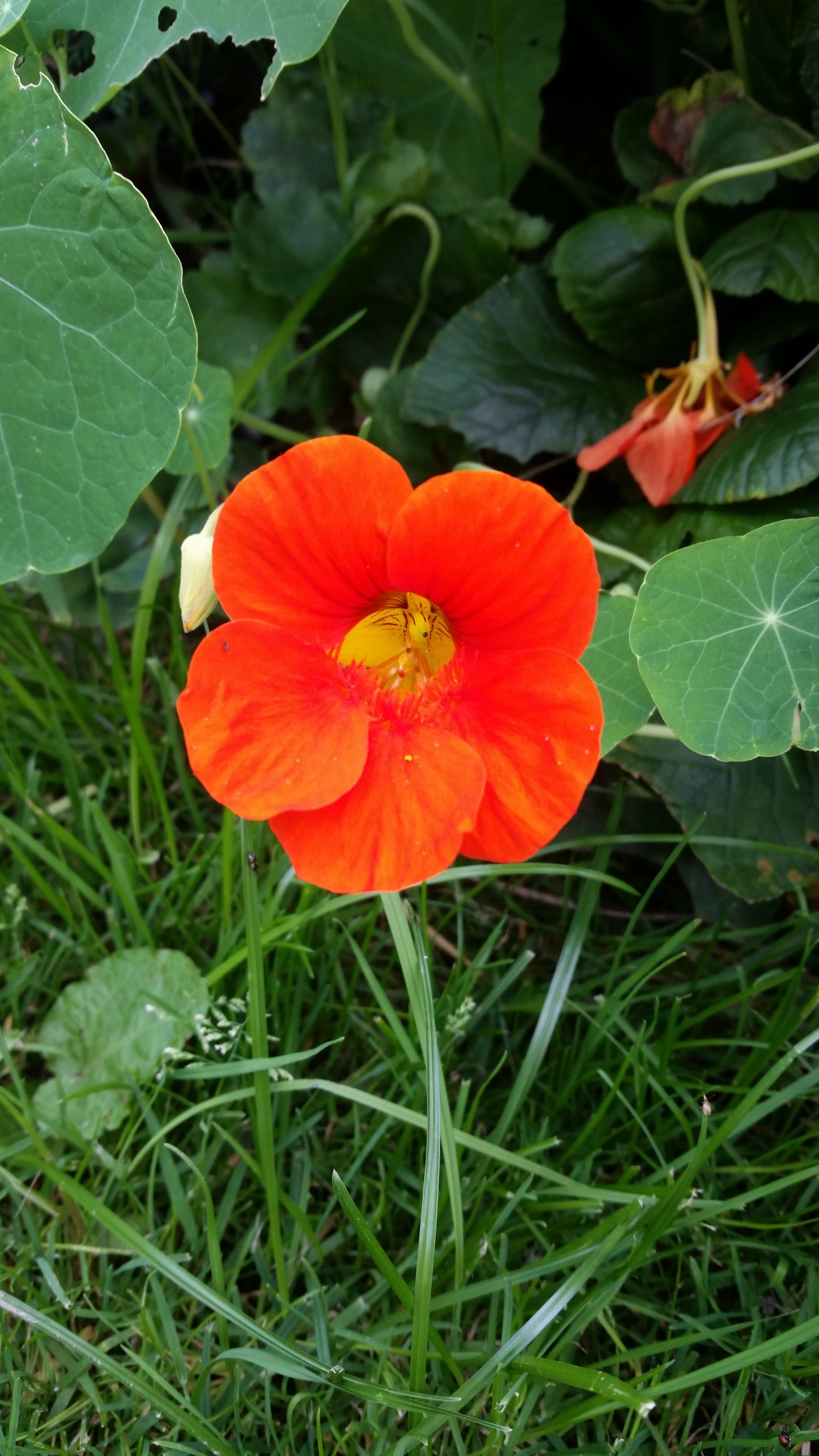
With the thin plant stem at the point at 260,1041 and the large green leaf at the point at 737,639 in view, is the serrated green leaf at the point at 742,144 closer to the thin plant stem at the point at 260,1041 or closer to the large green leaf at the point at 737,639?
the large green leaf at the point at 737,639

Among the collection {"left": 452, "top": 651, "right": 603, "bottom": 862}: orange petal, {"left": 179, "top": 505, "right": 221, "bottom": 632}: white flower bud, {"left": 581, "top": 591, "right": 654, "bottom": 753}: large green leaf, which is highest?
{"left": 179, "top": 505, "right": 221, "bottom": 632}: white flower bud

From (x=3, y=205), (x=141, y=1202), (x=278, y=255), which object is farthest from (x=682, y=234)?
(x=141, y=1202)

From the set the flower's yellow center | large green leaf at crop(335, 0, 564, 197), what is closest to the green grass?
the flower's yellow center

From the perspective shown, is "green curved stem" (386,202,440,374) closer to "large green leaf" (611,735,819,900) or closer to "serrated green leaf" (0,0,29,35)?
"serrated green leaf" (0,0,29,35)

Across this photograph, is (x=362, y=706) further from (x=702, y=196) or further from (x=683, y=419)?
(x=702, y=196)

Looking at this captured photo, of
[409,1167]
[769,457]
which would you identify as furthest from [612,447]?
[409,1167]

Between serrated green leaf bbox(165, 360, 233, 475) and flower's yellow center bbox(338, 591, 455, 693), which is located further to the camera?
serrated green leaf bbox(165, 360, 233, 475)

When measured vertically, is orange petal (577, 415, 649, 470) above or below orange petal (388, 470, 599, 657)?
below
